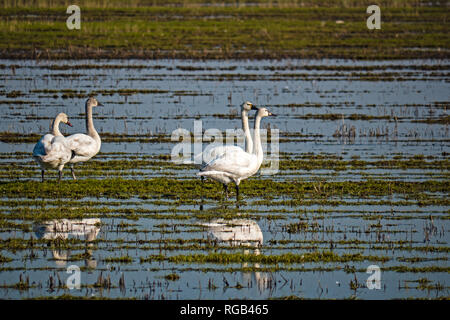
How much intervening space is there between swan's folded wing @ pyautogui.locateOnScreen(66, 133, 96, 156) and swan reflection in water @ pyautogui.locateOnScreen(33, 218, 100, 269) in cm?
360

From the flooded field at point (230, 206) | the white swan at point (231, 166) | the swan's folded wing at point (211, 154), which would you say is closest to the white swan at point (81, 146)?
the flooded field at point (230, 206)

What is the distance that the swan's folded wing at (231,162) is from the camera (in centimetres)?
1486

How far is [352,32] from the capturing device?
149ft

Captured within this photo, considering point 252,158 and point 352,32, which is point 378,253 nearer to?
point 252,158

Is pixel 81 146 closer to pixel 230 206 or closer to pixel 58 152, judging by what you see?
pixel 58 152

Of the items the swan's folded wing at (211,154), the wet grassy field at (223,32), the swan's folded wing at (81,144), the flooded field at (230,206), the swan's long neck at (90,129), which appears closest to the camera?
the flooded field at (230,206)

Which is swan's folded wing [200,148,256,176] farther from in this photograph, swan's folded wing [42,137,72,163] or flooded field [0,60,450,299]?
swan's folded wing [42,137,72,163]

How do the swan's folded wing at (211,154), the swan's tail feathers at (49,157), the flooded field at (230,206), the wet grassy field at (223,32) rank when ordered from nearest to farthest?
the flooded field at (230,206), the swan's folded wing at (211,154), the swan's tail feathers at (49,157), the wet grassy field at (223,32)

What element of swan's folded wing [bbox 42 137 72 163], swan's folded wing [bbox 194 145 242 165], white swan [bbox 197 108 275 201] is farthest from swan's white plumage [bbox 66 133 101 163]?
white swan [bbox 197 108 275 201]

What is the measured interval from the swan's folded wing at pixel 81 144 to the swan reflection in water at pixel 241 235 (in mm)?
4446

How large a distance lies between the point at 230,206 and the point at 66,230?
9.96 ft

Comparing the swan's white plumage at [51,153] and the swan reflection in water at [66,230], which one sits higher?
the swan's white plumage at [51,153]

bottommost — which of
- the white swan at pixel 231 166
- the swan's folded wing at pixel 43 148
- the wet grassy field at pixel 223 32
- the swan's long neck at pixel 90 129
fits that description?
the white swan at pixel 231 166

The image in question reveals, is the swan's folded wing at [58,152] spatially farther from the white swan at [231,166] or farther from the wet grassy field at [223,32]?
the wet grassy field at [223,32]
